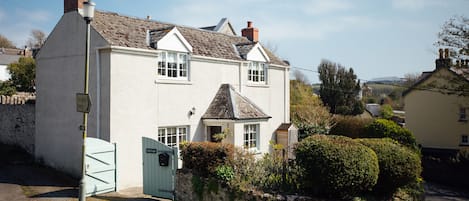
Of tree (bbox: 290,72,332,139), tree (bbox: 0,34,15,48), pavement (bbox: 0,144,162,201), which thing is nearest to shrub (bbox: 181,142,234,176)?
pavement (bbox: 0,144,162,201)

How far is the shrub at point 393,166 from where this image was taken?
37.9ft

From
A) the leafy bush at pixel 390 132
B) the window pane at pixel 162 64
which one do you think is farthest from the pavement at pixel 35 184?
the window pane at pixel 162 64

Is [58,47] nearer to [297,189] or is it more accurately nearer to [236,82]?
[236,82]

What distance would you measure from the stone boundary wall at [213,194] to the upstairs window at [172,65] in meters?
6.18

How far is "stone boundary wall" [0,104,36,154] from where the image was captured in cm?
2003

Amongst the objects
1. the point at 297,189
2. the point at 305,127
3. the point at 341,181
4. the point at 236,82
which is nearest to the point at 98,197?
the point at 297,189

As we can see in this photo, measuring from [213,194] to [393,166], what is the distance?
5670 mm

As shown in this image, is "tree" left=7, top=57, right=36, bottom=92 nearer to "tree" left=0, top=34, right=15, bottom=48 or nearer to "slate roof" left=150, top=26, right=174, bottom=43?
"slate roof" left=150, top=26, right=174, bottom=43

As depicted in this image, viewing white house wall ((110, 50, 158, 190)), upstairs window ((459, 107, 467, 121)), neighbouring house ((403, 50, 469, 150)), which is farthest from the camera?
upstairs window ((459, 107, 467, 121))

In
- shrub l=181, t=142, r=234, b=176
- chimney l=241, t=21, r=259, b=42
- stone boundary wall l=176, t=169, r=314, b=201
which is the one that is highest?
chimney l=241, t=21, r=259, b=42

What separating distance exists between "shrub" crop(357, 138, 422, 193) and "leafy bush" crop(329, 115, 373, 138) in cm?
2008

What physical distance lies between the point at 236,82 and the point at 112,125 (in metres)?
8.26

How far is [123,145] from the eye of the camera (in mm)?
15531

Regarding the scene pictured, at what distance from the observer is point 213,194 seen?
11.9 metres
